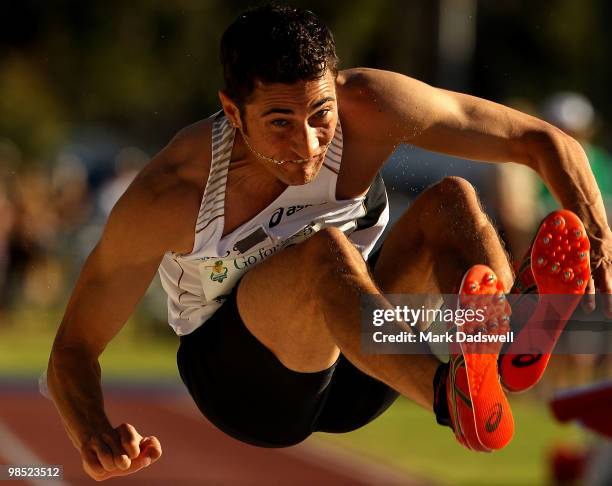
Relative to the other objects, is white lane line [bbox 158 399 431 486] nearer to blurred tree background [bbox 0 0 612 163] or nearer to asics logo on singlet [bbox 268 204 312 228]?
blurred tree background [bbox 0 0 612 163]

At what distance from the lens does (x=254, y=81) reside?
11.1 feet

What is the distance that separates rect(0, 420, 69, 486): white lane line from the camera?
8.66 m

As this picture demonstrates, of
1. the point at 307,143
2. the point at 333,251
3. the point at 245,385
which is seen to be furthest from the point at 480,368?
the point at 245,385

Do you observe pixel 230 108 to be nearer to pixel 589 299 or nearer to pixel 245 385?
pixel 245 385

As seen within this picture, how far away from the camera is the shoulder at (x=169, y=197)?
341 cm

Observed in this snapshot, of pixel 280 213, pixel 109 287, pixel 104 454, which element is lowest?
pixel 104 454

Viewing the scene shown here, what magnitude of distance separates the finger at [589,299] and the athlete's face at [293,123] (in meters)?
0.78

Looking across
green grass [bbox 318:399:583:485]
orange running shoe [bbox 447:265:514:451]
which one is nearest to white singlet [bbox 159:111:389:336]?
orange running shoe [bbox 447:265:514:451]

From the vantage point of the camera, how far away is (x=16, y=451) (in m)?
9.15

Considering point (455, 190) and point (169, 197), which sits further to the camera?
point (455, 190)

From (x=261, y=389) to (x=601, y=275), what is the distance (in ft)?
3.35

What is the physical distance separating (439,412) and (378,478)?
5558 millimetres

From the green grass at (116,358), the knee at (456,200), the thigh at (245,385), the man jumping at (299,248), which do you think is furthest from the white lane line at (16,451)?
the knee at (456,200)

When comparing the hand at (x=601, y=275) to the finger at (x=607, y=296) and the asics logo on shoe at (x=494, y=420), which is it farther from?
the asics logo on shoe at (x=494, y=420)
